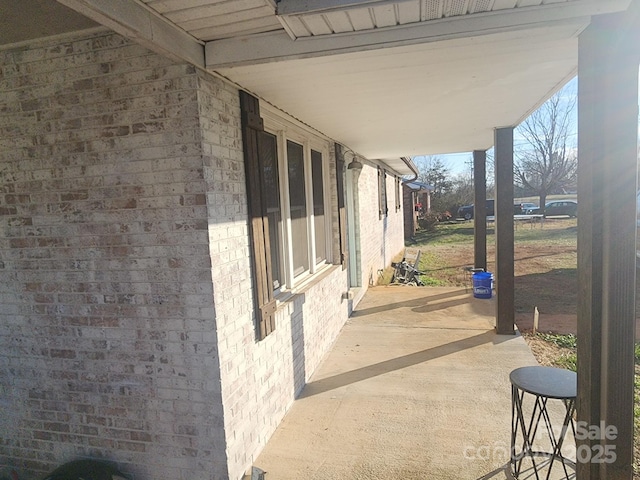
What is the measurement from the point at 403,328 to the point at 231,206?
3884mm

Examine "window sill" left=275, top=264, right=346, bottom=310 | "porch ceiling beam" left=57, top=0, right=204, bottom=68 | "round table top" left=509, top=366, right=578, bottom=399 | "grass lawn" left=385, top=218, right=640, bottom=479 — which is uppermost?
"porch ceiling beam" left=57, top=0, right=204, bottom=68

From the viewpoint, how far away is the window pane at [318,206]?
17.1 feet

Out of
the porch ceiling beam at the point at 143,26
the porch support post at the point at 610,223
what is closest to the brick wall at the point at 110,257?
the porch ceiling beam at the point at 143,26

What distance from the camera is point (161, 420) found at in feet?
8.48

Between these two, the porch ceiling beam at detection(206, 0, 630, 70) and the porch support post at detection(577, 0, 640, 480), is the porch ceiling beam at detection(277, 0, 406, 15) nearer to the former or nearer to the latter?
the porch ceiling beam at detection(206, 0, 630, 70)

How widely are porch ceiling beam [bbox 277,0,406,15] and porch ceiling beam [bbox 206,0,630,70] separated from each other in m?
0.27

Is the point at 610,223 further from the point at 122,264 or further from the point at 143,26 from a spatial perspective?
the point at 122,264

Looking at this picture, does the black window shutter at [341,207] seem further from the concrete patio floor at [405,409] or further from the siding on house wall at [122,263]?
the siding on house wall at [122,263]

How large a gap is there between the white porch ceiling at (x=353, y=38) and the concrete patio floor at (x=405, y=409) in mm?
2731

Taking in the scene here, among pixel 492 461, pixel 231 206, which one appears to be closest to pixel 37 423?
pixel 231 206

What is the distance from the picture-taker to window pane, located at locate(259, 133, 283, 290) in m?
3.71

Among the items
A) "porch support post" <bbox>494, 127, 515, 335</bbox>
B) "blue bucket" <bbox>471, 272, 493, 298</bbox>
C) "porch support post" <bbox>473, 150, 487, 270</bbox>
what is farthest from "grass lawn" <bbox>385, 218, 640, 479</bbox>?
"porch support post" <bbox>473, 150, 487, 270</bbox>

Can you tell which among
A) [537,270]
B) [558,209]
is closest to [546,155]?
[558,209]

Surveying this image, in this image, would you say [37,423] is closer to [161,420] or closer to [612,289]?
[161,420]
